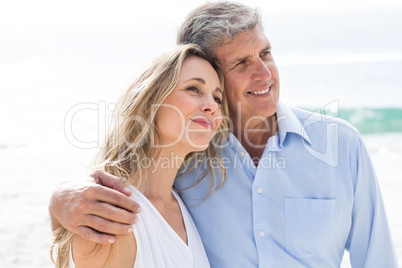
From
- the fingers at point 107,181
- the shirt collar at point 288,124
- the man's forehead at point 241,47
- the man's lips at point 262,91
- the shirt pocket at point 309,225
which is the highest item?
the man's forehead at point 241,47

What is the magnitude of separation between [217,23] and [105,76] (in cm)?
1466

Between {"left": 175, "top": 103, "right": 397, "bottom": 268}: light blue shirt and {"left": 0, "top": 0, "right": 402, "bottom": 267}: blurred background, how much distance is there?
3.15 metres

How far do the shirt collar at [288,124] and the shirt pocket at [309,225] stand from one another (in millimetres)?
331

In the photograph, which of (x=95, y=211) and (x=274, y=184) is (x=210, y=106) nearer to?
(x=274, y=184)

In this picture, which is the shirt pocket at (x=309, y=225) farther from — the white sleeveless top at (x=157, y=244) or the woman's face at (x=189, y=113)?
the woman's face at (x=189, y=113)

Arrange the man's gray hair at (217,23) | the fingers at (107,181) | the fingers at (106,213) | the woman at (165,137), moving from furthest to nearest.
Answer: the man's gray hair at (217,23) → the woman at (165,137) → the fingers at (107,181) → the fingers at (106,213)

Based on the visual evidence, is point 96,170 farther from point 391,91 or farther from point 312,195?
point 391,91

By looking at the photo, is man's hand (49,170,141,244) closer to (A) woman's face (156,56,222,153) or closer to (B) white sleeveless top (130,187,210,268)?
(B) white sleeveless top (130,187,210,268)

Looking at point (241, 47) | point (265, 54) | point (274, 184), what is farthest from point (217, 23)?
point (274, 184)

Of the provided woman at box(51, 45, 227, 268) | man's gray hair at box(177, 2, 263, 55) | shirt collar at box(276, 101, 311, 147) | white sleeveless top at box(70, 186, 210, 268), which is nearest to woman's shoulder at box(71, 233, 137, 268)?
white sleeveless top at box(70, 186, 210, 268)

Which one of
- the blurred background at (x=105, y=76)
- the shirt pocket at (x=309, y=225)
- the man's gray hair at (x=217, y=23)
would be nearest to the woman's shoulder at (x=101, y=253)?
the shirt pocket at (x=309, y=225)

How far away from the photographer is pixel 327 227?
2.54m

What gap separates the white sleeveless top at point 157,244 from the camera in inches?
86.1

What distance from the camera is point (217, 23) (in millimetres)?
2672
